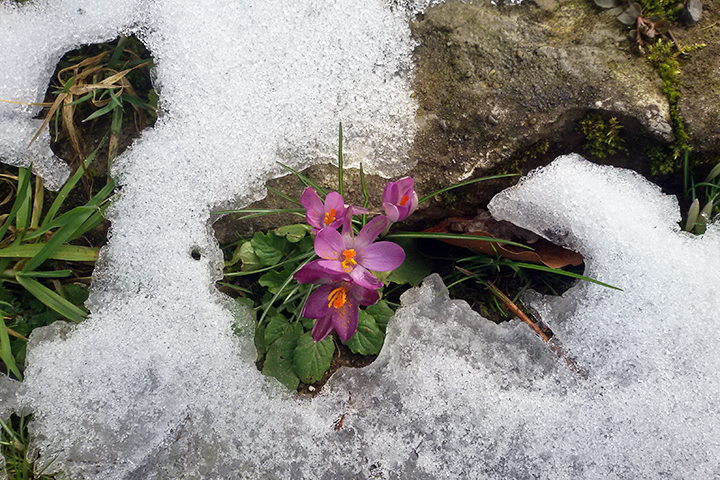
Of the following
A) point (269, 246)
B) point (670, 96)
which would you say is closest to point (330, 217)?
point (269, 246)

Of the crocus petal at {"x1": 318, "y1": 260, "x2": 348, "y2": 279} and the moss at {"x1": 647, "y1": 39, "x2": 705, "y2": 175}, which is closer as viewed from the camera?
the crocus petal at {"x1": 318, "y1": 260, "x2": 348, "y2": 279}

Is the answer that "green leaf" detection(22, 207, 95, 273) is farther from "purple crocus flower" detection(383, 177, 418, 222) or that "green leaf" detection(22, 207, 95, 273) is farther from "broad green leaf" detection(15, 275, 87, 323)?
"purple crocus flower" detection(383, 177, 418, 222)

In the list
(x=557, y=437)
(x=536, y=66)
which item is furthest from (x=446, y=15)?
(x=557, y=437)

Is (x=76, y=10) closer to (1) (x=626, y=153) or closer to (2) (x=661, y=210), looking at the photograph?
(1) (x=626, y=153)

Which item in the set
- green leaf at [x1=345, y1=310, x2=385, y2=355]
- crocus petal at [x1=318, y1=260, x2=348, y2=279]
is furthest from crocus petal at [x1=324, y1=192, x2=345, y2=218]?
green leaf at [x1=345, y1=310, x2=385, y2=355]

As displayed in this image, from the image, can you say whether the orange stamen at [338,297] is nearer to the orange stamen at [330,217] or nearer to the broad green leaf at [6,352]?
the orange stamen at [330,217]
